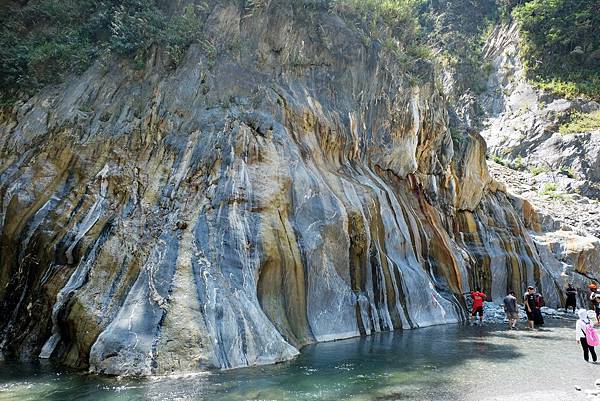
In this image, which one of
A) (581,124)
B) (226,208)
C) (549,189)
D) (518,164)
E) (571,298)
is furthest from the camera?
(518,164)

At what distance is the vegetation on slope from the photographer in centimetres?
4278

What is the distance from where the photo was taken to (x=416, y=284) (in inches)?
683

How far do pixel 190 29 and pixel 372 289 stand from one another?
10.4 metres

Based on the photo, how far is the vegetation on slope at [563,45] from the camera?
4278 centimetres

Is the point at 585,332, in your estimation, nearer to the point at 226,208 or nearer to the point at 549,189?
the point at 226,208

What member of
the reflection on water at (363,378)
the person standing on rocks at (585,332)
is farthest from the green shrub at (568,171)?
the person standing on rocks at (585,332)

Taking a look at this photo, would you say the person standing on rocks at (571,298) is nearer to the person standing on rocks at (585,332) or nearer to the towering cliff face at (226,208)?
the towering cliff face at (226,208)

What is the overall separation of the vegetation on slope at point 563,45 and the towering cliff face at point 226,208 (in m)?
26.9

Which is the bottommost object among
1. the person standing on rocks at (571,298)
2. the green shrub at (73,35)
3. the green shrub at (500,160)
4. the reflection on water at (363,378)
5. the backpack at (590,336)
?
the reflection on water at (363,378)

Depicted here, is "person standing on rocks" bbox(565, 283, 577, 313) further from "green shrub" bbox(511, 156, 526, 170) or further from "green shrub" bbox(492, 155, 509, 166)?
"green shrub" bbox(492, 155, 509, 166)

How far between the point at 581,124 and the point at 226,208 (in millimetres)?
35081

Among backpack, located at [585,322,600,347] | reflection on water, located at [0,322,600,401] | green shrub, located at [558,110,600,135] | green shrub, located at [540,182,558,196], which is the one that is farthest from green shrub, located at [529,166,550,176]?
backpack, located at [585,322,600,347]

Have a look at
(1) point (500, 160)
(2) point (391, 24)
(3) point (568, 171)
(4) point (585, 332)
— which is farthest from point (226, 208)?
(1) point (500, 160)

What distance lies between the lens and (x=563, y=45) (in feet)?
146
